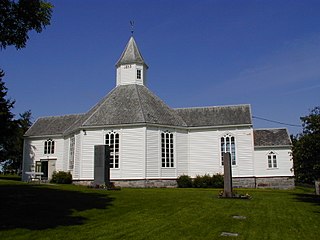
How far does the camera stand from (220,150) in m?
36.8

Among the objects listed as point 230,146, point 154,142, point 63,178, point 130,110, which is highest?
point 130,110

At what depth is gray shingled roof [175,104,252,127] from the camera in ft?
122

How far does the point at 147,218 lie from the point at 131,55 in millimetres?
29300

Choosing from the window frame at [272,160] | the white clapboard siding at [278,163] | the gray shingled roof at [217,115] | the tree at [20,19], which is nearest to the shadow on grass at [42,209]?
the tree at [20,19]

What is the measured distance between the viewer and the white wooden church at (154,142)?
3362 centimetres

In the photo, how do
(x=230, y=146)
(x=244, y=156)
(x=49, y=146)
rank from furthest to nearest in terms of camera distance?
(x=49, y=146)
(x=230, y=146)
(x=244, y=156)

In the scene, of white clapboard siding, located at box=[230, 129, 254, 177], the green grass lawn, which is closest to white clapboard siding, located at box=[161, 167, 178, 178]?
white clapboard siding, located at box=[230, 129, 254, 177]

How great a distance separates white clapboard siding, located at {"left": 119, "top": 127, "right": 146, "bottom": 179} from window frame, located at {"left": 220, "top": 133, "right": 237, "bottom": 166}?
8548mm

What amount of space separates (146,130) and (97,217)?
756 inches

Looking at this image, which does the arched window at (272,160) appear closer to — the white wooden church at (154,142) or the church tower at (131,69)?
the white wooden church at (154,142)

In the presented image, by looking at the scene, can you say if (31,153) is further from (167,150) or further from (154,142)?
(167,150)

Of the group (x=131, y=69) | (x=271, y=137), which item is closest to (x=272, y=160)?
(x=271, y=137)

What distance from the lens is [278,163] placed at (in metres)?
38.6

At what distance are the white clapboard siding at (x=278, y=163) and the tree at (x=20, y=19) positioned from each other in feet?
95.3
